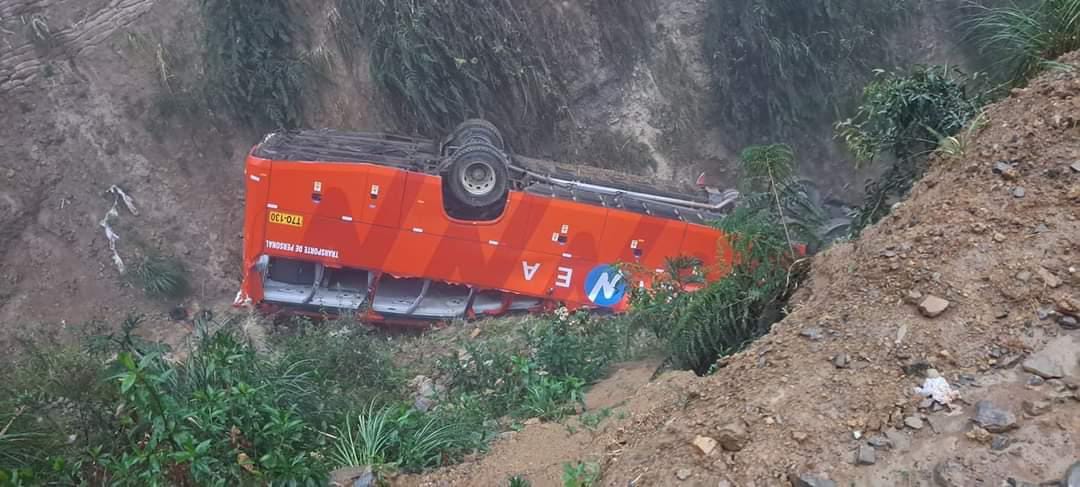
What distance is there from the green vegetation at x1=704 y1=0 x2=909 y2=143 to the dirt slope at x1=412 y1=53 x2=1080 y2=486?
22.7 ft

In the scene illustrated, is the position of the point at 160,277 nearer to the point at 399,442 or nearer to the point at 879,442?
the point at 399,442

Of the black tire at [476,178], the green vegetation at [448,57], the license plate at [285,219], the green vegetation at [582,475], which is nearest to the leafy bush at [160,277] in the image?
the license plate at [285,219]

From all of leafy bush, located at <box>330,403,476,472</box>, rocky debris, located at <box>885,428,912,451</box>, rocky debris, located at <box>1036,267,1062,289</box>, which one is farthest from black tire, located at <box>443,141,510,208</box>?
rocky debris, located at <box>885,428,912,451</box>

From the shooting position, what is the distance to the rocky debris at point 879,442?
278 cm

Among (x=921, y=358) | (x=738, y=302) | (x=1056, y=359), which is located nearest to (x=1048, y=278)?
(x=1056, y=359)

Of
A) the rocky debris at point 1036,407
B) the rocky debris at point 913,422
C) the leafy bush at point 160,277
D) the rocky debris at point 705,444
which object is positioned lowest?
the leafy bush at point 160,277

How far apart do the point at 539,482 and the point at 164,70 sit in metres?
9.19

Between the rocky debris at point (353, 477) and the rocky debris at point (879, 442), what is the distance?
2.18m

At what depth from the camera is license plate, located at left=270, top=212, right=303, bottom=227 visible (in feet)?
26.1

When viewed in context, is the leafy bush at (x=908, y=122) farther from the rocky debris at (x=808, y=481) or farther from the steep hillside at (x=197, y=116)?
the steep hillside at (x=197, y=116)

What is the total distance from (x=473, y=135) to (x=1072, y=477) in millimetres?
7382

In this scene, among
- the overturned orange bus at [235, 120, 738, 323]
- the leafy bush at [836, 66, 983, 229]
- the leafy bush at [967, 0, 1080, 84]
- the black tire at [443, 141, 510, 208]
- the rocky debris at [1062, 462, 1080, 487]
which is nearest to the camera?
the rocky debris at [1062, 462, 1080, 487]

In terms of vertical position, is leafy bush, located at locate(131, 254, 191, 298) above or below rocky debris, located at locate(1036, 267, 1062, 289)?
below

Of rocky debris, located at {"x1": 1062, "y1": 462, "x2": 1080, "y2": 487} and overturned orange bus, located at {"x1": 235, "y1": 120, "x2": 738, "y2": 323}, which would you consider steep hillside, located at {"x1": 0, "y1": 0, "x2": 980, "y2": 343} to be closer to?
overturned orange bus, located at {"x1": 235, "y1": 120, "x2": 738, "y2": 323}
